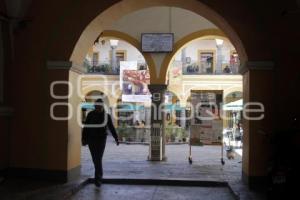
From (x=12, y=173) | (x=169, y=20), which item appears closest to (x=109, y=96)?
(x=169, y=20)

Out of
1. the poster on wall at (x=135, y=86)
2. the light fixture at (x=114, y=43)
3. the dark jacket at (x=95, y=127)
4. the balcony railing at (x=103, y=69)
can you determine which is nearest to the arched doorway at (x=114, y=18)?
the dark jacket at (x=95, y=127)

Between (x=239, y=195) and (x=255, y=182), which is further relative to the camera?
(x=255, y=182)

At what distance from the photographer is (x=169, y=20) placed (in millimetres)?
15195

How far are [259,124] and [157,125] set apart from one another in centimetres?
661

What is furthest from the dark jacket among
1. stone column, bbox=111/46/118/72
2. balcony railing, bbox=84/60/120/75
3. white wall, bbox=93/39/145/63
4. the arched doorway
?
white wall, bbox=93/39/145/63

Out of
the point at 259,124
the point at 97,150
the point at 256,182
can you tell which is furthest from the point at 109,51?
the point at 256,182

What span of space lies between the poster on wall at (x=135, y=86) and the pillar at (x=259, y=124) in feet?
81.5

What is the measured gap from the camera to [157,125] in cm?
1530

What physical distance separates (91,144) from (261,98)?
3377 millimetres

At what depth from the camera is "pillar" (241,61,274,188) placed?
8.86 meters

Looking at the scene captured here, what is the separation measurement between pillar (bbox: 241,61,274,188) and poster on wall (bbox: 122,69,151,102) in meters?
24.9

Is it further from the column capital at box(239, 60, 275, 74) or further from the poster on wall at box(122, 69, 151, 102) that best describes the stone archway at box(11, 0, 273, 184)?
the poster on wall at box(122, 69, 151, 102)

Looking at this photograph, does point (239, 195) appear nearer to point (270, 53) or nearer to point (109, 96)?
point (270, 53)

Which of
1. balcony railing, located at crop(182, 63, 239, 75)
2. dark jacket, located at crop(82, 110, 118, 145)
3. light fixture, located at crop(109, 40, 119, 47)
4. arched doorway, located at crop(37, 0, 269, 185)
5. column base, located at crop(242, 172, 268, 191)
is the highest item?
light fixture, located at crop(109, 40, 119, 47)
